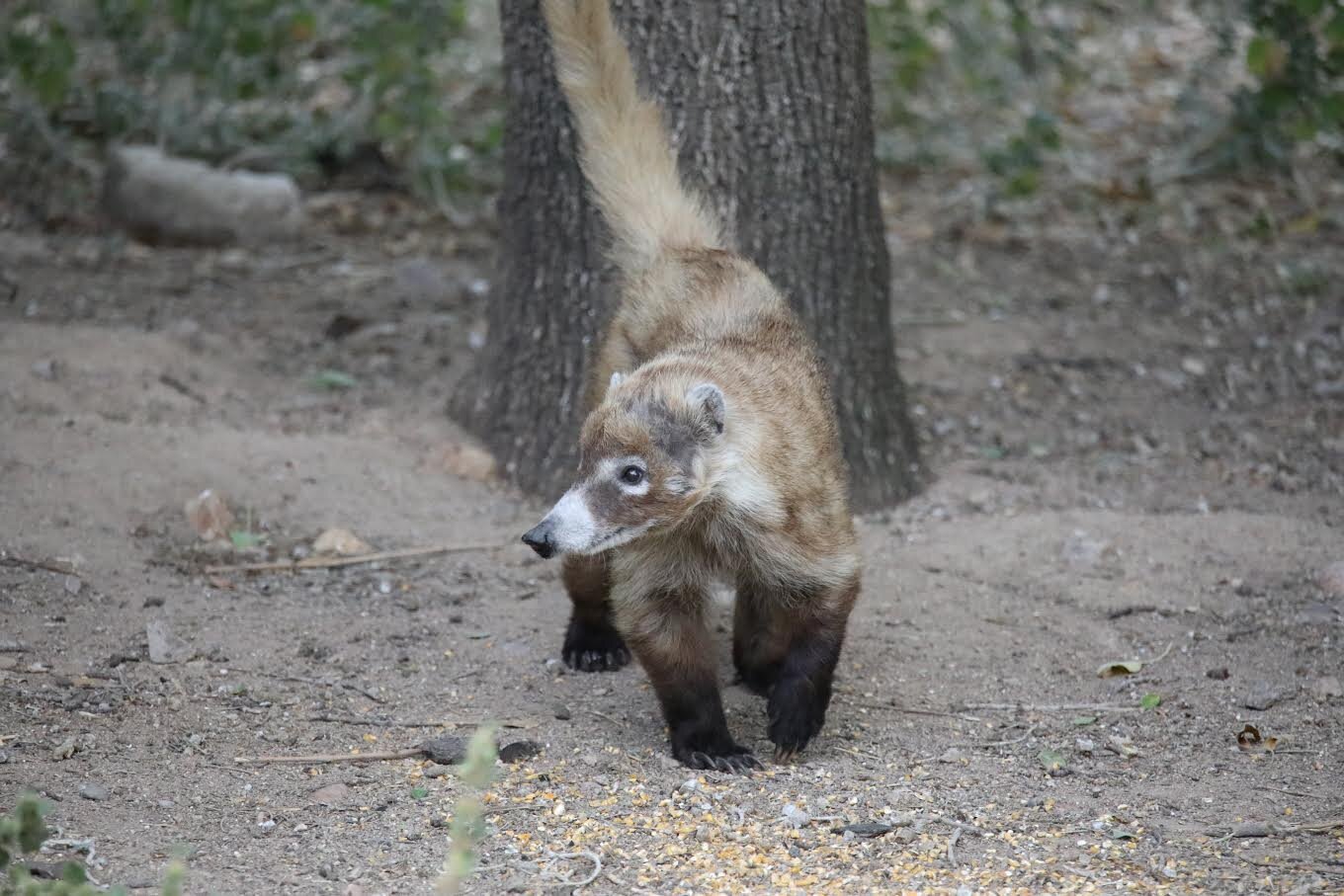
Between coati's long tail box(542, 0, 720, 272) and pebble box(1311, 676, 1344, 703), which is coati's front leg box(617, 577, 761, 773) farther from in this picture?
pebble box(1311, 676, 1344, 703)

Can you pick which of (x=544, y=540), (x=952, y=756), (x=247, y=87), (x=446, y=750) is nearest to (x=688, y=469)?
(x=544, y=540)

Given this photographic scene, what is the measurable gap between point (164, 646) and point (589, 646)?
1496 mm

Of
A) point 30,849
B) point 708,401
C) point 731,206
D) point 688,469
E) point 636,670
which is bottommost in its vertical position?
point 636,670

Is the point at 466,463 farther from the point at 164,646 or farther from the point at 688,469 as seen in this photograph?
the point at 688,469

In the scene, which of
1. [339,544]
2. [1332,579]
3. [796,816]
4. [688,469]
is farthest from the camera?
[339,544]

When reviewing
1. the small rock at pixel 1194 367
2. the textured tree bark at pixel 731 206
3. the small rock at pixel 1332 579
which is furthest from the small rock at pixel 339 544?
the small rock at pixel 1194 367

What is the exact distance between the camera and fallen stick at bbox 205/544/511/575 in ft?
19.3

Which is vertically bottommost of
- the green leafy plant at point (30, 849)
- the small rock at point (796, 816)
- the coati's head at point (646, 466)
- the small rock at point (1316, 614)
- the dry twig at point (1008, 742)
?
the dry twig at point (1008, 742)

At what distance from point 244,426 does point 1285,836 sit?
15.8 ft

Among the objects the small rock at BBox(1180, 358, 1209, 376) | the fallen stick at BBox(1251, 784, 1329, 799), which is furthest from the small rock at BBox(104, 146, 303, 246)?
the fallen stick at BBox(1251, 784, 1329, 799)

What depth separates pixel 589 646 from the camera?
548cm

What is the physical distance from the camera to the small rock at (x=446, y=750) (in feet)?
15.0

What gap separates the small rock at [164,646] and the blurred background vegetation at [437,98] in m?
4.78

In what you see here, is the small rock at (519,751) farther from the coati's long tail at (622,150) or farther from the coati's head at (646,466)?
the coati's long tail at (622,150)
